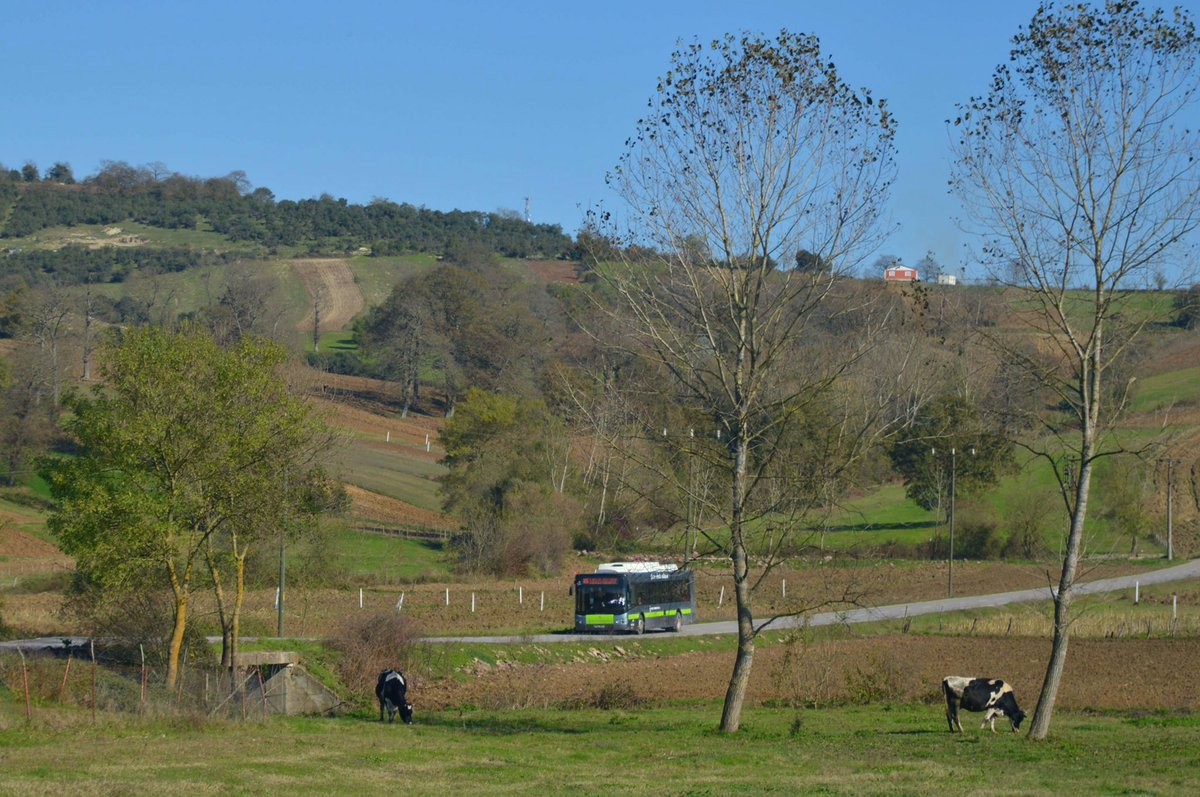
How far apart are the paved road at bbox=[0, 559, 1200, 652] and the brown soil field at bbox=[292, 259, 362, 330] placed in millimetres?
105138

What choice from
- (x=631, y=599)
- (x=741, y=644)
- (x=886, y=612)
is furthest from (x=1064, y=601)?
(x=886, y=612)

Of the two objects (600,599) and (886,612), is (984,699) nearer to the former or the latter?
(600,599)

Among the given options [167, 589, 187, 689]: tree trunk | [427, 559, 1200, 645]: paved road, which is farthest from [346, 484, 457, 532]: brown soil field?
[167, 589, 187, 689]: tree trunk

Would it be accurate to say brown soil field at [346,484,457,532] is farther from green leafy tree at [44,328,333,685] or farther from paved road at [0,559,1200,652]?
green leafy tree at [44,328,333,685]

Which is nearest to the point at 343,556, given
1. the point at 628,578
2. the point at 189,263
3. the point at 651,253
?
the point at 628,578

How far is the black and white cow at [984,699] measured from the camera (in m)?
24.7

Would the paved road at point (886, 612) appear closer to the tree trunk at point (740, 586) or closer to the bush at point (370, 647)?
the bush at point (370, 647)

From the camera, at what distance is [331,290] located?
168750 mm

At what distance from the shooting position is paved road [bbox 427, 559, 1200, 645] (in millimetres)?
44866

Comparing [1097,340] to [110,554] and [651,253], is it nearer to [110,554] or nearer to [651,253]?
[651,253]

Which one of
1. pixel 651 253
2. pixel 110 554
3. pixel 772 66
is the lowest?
pixel 110 554

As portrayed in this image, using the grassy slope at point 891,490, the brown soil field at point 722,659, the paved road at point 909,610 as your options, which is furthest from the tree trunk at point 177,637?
the grassy slope at point 891,490

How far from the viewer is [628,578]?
50469mm

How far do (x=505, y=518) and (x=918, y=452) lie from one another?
32.4 metres
